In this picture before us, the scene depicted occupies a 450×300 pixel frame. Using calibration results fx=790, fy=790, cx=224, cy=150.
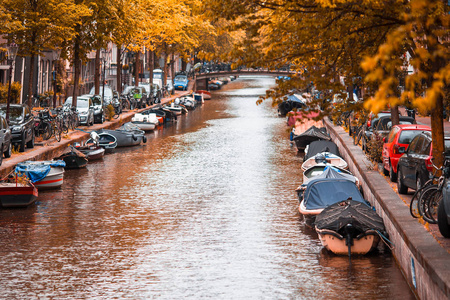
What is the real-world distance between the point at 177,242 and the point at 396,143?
730 centimetres

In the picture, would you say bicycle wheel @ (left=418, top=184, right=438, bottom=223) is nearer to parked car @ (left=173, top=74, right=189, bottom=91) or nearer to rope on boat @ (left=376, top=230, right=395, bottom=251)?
rope on boat @ (left=376, top=230, right=395, bottom=251)

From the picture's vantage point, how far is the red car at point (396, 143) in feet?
78.0

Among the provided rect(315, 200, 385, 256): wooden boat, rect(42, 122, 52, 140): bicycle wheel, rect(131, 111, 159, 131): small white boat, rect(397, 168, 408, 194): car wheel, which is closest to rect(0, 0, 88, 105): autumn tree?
rect(42, 122, 52, 140): bicycle wheel

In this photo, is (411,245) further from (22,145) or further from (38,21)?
(38,21)

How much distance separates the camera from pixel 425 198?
16.7m

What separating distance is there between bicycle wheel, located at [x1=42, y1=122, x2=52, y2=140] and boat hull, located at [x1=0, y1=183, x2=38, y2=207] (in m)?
12.2

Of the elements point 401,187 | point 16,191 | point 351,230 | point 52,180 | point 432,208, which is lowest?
point 52,180

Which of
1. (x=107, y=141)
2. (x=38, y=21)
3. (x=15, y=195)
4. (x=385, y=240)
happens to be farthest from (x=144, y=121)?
(x=385, y=240)

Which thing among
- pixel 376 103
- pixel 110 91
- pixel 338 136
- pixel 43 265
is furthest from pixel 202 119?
pixel 376 103

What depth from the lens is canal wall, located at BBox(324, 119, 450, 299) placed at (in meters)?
12.9

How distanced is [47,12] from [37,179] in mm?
11466

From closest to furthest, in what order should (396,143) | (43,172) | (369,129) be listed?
(396,143) → (43,172) → (369,129)

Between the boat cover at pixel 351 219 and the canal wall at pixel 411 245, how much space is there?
330 millimetres

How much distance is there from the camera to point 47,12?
37.2m
